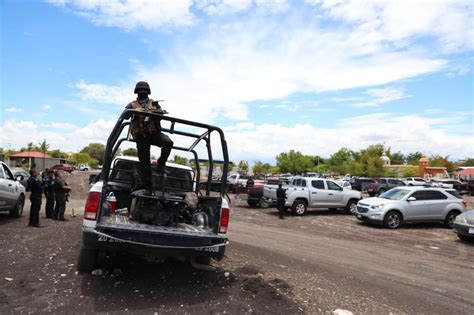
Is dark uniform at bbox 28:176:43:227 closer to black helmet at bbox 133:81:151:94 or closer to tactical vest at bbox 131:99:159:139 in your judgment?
tactical vest at bbox 131:99:159:139

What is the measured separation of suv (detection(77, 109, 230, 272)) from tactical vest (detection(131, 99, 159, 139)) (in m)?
0.18

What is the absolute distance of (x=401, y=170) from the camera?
84.4m

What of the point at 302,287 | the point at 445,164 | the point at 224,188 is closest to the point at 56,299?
the point at 224,188

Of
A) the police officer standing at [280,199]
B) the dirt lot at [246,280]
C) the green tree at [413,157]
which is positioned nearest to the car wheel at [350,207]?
the police officer standing at [280,199]

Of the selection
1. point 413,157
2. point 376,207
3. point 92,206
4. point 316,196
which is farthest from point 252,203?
point 413,157

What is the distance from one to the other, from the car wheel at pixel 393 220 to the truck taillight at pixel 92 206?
39.5ft

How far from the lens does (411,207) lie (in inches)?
575

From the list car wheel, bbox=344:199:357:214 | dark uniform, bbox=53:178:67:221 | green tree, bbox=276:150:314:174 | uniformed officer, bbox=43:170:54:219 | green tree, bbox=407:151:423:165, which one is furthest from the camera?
green tree, bbox=407:151:423:165

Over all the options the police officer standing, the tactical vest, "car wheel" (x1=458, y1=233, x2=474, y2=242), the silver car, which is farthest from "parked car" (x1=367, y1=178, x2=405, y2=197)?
the tactical vest

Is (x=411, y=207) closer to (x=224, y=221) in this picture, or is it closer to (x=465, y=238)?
(x=465, y=238)

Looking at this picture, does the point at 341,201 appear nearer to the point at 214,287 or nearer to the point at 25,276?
the point at 214,287

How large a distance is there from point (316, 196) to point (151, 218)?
13514mm

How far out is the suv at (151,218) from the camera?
188 inches

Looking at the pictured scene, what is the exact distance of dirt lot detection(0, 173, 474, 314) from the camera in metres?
4.79
